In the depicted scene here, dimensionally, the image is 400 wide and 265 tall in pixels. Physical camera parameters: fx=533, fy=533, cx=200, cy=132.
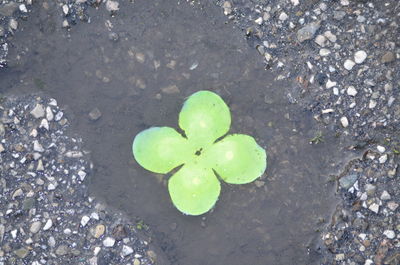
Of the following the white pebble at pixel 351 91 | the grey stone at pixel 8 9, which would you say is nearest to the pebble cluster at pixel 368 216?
the white pebble at pixel 351 91

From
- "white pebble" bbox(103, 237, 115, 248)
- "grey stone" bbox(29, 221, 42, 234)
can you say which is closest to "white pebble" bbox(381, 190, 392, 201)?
"white pebble" bbox(103, 237, 115, 248)

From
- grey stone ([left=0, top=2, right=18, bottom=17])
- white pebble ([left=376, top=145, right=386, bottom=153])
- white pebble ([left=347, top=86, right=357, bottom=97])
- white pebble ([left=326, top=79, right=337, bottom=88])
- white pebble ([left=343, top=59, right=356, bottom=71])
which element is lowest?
white pebble ([left=376, top=145, right=386, bottom=153])

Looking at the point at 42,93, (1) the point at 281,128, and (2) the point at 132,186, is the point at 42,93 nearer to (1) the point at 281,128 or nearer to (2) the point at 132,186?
(2) the point at 132,186

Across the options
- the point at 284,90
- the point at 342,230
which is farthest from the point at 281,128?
the point at 342,230

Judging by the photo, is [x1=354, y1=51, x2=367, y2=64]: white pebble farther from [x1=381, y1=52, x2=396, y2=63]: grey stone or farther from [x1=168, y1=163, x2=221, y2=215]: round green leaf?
[x1=168, y1=163, x2=221, y2=215]: round green leaf

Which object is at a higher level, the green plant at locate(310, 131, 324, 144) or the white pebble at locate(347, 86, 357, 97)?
the white pebble at locate(347, 86, 357, 97)

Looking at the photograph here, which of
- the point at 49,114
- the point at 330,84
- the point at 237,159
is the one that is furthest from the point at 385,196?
the point at 49,114

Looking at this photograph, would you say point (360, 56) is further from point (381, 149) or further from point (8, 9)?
point (8, 9)

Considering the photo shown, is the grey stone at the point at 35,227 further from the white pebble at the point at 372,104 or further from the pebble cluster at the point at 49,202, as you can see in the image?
the white pebble at the point at 372,104
